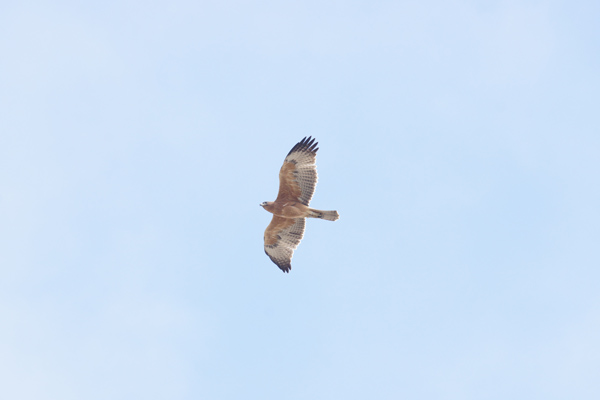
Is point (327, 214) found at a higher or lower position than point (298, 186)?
lower

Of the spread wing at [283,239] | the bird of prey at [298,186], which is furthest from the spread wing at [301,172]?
the spread wing at [283,239]

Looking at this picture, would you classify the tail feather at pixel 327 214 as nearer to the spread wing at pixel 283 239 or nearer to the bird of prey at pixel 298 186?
the bird of prey at pixel 298 186

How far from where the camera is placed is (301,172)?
18.6 metres

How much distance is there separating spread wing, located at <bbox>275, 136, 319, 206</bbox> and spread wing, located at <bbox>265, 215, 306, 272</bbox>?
929mm

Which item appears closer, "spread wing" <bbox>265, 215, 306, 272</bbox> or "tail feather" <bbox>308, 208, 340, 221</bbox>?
"tail feather" <bbox>308, 208, 340, 221</bbox>

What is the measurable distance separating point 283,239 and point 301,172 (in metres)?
2.19

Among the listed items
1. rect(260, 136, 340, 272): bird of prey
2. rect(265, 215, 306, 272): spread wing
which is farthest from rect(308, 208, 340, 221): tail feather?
rect(265, 215, 306, 272): spread wing

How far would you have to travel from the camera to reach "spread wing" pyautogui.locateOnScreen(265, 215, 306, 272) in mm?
19469

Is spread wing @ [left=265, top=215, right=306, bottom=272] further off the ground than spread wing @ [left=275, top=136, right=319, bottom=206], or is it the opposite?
spread wing @ [left=275, top=136, right=319, bottom=206]

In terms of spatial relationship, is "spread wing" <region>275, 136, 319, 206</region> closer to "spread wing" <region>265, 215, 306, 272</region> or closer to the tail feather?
the tail feather

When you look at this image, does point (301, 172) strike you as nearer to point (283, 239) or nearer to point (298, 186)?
point (298, 186)

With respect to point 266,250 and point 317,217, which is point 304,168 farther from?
point 266,250

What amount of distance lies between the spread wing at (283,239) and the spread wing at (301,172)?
929 millimetres

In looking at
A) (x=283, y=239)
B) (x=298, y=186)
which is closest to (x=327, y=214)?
(x=298, y=186)
